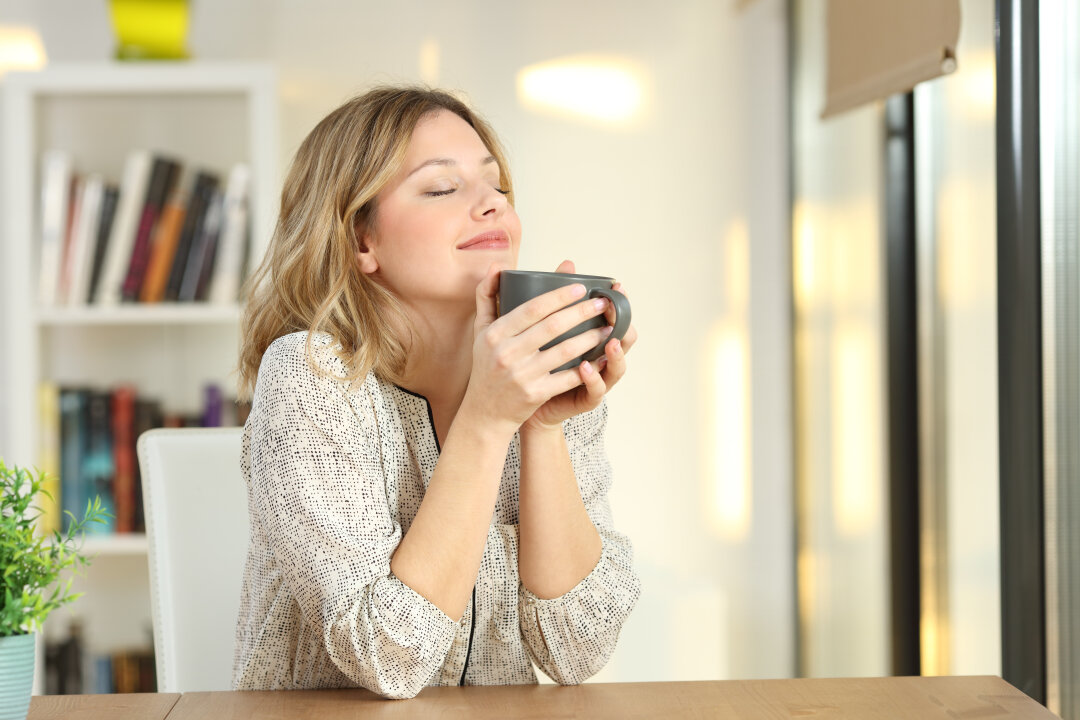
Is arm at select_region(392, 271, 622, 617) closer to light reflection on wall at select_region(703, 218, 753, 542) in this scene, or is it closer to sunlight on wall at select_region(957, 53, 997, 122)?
sunlight on wall at select_region(957, 53, 997, 122)

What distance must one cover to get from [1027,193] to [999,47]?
23 centimetres

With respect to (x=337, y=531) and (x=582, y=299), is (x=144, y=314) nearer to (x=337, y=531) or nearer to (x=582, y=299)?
(x=337, y=531)

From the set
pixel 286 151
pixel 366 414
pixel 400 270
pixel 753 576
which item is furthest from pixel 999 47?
pixel 286 151

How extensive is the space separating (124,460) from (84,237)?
0.48 metres

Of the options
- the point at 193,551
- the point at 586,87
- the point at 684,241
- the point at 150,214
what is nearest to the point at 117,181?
the point at 150,214

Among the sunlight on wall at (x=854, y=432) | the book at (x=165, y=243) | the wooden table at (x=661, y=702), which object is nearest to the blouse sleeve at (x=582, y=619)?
the wooden table at (x=661, y=702)

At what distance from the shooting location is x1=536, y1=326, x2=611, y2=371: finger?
0.90 m

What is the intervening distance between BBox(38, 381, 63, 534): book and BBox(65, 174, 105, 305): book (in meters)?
0.20

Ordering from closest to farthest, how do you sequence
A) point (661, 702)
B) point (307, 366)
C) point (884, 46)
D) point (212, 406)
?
point (661, 702)
point (307, 366)
point (884, 46)
point (212, 406)

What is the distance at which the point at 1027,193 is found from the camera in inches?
57.5

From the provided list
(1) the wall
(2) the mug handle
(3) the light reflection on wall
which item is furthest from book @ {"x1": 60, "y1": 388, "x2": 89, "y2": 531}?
(2) the mug handle

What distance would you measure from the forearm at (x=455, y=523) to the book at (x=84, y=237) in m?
1.53

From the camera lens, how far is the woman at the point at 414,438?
0.92 m

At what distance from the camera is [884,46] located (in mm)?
1892
